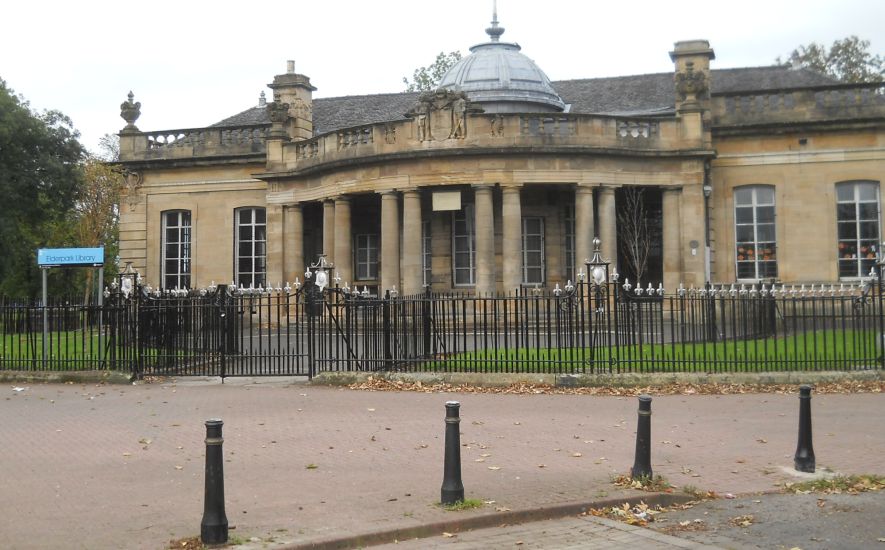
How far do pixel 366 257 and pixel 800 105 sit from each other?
47.3 ft

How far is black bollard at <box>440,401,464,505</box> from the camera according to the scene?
6.79 meters

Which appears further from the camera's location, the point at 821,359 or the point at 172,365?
the point at 172,365

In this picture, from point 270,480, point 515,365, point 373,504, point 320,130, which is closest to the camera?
point 373,504

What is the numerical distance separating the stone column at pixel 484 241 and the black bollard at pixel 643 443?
15237 millimetres

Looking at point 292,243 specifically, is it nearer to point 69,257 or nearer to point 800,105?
point 69,257

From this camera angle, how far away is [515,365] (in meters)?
14.6

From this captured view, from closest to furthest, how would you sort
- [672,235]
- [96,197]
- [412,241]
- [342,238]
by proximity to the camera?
[412,241]
[672,235]
[342,238]
[96,197]

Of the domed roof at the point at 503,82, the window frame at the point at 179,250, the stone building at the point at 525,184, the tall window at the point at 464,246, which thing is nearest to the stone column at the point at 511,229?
the stone building at the point at 525,184

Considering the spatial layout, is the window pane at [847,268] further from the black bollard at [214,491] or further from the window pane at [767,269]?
the black bollard at [214,491]

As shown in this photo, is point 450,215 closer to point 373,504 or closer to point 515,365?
point 515,365

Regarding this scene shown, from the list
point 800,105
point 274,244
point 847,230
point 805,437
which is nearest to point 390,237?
point 274,244

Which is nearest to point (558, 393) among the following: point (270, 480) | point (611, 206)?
point (270, 480)

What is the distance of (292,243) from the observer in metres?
27.8

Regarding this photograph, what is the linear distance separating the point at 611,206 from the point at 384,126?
6.76m
